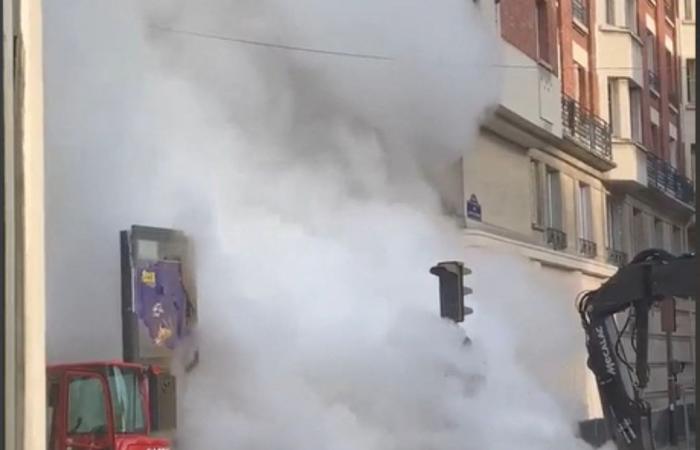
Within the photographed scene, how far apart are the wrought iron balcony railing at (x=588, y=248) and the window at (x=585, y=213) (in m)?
0.02

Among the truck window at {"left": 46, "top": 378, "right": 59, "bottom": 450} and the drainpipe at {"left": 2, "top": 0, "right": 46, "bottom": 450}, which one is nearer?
the drainpipe at {"left": 2, "top": 0, "right": 46, "bottom": 450}

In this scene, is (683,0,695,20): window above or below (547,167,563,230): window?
above

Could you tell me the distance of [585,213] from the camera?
182 cm

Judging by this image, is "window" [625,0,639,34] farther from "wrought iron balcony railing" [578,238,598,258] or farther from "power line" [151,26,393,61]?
"power line" [151,26,393,61]

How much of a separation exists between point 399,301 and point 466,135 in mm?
386

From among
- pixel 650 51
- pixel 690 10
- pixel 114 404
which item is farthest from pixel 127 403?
pixel 690 10

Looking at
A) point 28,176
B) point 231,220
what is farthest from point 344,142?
point 28,176

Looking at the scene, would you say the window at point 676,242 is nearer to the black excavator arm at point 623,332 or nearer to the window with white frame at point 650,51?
the black excavator arm at point 623,332

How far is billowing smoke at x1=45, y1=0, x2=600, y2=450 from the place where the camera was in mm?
1904

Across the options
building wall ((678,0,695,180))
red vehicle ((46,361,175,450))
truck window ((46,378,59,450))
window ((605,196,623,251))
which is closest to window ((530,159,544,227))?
window ((605,196,623,251))

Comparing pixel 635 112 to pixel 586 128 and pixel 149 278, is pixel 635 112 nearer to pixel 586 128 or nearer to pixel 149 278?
pixel 586 128

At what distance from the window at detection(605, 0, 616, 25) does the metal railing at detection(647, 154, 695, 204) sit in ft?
0.84

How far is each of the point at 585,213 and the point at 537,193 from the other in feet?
0.37

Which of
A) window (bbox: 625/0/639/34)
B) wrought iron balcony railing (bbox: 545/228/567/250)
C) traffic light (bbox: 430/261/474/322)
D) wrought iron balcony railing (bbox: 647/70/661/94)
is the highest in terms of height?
window (bbox: 625/0/639/34)
